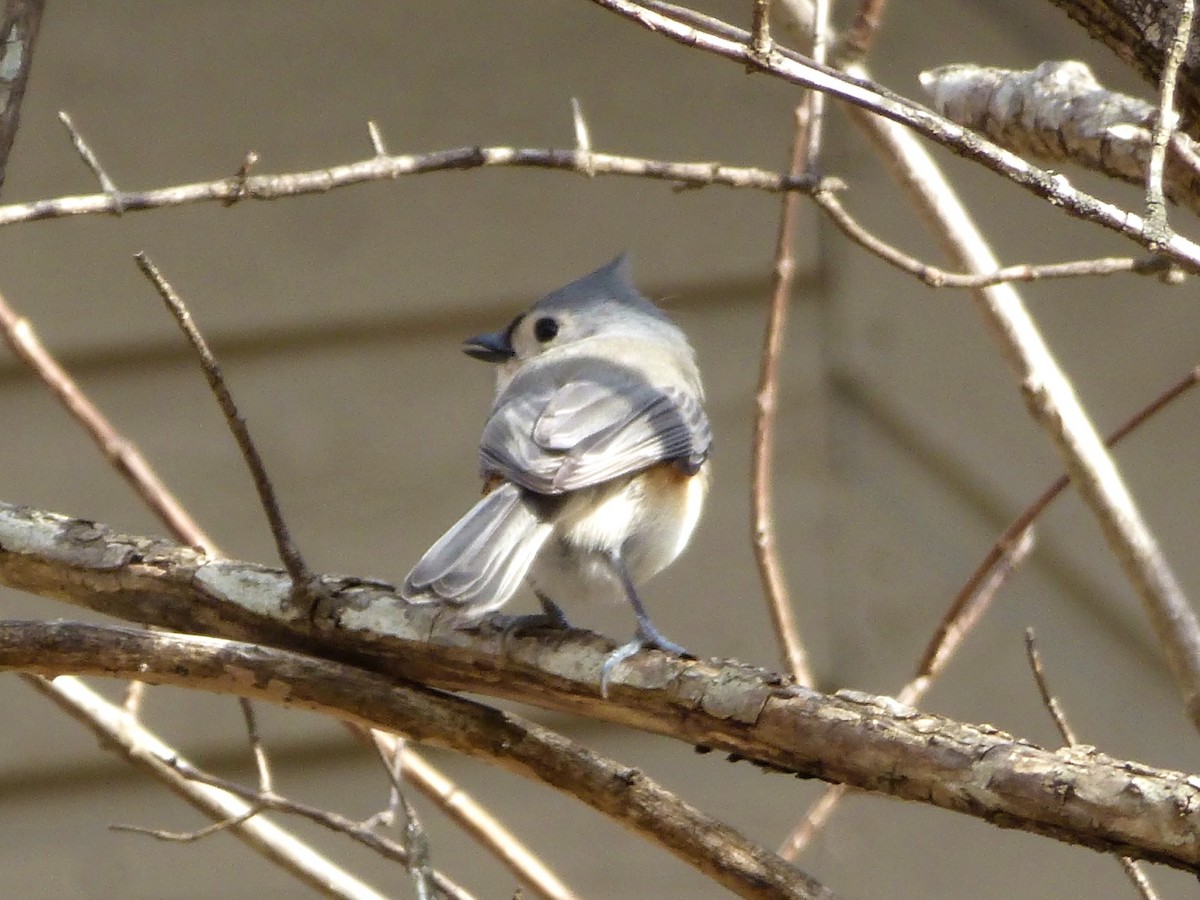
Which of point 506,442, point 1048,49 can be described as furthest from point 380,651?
point 1048,49

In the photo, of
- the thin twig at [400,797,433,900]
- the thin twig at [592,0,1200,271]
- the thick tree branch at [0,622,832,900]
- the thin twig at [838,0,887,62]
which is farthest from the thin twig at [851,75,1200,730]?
the thin twig at [400,797,433,900]

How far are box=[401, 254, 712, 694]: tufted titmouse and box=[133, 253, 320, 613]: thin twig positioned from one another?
4.5 inches

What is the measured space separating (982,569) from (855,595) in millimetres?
1533

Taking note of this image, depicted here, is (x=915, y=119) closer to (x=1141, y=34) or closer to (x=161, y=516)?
(x=1141, y=34)

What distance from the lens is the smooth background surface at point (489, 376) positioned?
350cm

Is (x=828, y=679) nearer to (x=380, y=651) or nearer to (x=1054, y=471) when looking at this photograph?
(x=1054, y=471)

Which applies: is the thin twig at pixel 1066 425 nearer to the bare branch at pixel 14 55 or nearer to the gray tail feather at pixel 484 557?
the gray tail feather at pixel 484 557

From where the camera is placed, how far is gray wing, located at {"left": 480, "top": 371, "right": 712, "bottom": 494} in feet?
6.13

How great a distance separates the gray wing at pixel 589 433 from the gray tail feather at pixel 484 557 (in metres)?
0.04

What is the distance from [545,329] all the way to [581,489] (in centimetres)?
64

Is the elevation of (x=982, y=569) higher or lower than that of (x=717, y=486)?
lower

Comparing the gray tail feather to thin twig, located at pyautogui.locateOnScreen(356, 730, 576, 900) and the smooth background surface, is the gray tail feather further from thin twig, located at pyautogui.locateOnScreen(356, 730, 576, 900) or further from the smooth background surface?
the smooth background surface

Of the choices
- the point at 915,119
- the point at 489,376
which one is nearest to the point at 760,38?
the point at 915,119

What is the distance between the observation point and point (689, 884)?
3.61 meters
